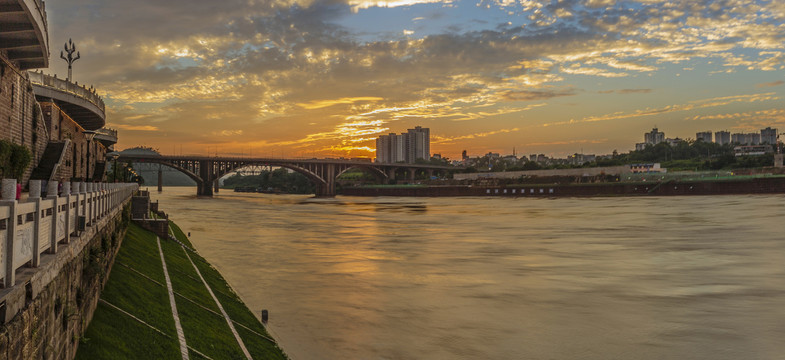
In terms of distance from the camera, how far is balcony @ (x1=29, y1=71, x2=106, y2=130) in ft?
120

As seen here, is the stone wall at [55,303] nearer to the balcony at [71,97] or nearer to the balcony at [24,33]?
the balcony at [24,33]

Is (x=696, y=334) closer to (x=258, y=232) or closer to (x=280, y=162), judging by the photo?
(x=258, y=232)

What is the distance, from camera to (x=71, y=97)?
134 ft

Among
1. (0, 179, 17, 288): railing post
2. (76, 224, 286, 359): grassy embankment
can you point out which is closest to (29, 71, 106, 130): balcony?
(76, 224, 286, 359): grassy embankment

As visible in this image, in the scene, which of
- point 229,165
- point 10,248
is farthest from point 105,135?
point 10,248

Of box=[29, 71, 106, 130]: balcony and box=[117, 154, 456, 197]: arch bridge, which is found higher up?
box=[29, 71, 106, 130]: balcony

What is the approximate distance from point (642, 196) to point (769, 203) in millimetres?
35509

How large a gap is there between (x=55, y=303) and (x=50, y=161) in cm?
3019

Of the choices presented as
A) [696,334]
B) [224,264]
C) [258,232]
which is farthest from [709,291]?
[258,232]

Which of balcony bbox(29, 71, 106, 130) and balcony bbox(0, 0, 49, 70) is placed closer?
balcony bbox(0, 0, 49, 70)

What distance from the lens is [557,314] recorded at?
20.2 meters

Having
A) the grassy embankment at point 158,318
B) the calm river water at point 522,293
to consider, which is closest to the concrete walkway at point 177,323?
the grassy embankment at point 158,318

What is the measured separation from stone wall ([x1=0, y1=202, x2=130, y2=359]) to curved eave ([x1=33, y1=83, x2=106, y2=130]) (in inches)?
1187

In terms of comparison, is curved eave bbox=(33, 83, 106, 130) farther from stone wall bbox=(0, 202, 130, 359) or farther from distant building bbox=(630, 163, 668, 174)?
distant building bbox=(630, 163, 668, 174)
